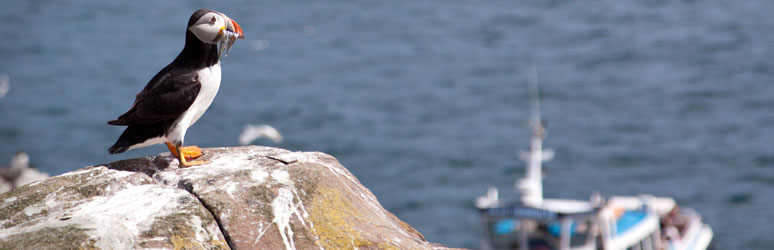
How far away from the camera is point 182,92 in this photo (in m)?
7.06

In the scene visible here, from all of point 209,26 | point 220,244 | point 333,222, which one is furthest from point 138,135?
point 333,222

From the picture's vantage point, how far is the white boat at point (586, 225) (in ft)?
85.1

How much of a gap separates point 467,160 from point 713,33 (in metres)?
26.7

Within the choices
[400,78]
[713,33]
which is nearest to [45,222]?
[400,78]

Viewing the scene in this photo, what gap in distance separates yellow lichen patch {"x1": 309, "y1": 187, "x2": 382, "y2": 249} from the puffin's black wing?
1.32m

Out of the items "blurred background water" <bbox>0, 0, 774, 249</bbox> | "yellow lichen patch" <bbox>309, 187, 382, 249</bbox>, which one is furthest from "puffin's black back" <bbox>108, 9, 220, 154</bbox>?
"blurred background water" <bbox>0, 0, 774, 249</bbox>

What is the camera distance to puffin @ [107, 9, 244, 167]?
23.2ft

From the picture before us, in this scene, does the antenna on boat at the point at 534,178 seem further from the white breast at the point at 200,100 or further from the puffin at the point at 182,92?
the puffin at the point at 182,92

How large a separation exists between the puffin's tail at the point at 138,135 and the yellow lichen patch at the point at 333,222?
145cm

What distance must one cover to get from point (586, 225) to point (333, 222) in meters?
22.9

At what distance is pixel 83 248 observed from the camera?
552cm

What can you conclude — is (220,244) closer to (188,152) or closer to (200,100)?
(188,152)

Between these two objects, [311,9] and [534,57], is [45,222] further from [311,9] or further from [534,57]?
[311,9]

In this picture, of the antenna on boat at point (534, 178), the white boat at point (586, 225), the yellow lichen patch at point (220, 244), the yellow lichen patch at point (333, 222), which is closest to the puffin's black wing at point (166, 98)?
the yellow lichen patch at point (333, 222)
